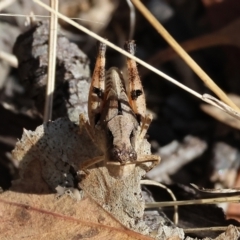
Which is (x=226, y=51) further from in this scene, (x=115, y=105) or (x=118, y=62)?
(x=115, y=105)

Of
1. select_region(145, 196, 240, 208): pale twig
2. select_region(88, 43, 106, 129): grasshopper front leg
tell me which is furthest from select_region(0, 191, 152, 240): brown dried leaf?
select_region(88, 43, 106, 129): grasshopper front leg

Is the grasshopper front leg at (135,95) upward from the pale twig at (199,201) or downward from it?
upward

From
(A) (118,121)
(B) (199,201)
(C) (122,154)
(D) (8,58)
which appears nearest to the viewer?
(C) (122,154)

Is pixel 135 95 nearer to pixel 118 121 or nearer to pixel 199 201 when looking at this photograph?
pixel 118 121

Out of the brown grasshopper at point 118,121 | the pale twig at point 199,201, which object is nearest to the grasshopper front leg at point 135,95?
the brown grasshopper at point 118,121

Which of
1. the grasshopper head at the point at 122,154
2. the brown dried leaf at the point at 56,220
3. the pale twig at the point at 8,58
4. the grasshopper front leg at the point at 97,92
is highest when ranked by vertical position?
the pale twig at the point at 8,58

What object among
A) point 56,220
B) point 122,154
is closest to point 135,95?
point 122,154

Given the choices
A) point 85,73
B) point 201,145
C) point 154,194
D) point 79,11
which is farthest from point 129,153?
point 79,11

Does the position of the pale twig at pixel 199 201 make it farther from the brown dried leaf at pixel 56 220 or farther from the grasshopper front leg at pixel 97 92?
the grasshopper front leg at pixel 97 92
